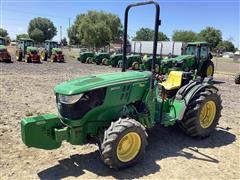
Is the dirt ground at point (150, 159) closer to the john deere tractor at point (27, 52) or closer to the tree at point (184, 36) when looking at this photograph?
the john deere tractor at point (27, 52)

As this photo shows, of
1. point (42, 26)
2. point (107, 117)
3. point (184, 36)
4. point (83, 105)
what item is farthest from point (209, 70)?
point (42, 26)

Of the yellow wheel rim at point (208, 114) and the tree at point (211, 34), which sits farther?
the tree at point (211, 34)

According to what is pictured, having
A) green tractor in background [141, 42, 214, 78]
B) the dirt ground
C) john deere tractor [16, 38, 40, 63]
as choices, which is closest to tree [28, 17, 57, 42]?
john deere tractor [16, 38, 40, 63]

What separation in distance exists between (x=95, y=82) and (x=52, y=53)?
79.7 feet

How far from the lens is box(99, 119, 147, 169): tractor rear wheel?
4145 millimetres

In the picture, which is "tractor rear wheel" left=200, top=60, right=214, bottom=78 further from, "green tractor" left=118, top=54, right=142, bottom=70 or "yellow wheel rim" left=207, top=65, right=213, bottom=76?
"green tractor" left=118, top=54, right=142, bottom=70

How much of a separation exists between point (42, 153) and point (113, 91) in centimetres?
162

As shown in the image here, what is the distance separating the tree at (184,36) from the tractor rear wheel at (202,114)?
8041 cm

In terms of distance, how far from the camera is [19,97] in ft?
30.7

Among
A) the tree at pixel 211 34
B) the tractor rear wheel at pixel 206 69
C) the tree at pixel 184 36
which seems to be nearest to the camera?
the tractor rear wheel at pixel 206 69

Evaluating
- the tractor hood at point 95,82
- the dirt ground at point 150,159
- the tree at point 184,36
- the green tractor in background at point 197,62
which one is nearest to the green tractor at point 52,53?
the green tractor in background at point 197,62

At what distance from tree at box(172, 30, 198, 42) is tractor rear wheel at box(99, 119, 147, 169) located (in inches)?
3239

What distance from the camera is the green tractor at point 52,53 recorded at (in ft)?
88.8

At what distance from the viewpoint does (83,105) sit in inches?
170
